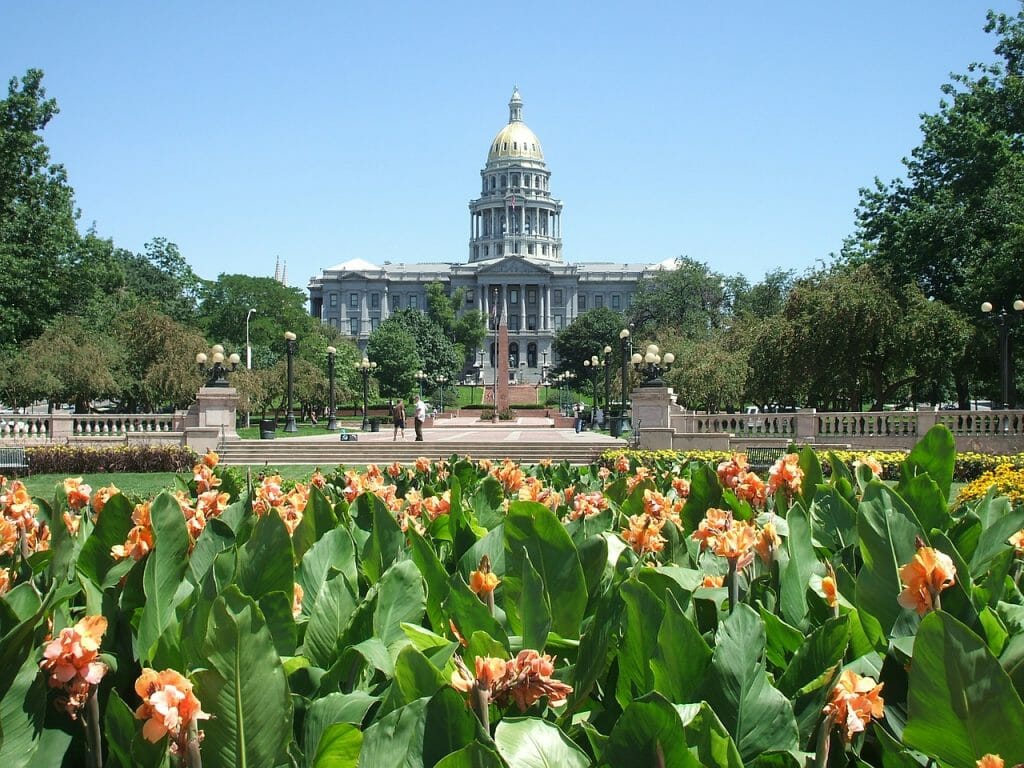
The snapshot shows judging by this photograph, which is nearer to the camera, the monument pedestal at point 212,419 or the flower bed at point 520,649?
the flower bed at point 520,649

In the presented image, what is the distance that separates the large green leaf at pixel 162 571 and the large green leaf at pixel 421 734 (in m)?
0.59

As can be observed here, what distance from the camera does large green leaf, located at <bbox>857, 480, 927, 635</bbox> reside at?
2.08 metres

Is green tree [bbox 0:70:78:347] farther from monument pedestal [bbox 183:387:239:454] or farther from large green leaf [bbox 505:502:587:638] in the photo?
large green leaf [bbox 505:502:587:638]

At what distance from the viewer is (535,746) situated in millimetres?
1487

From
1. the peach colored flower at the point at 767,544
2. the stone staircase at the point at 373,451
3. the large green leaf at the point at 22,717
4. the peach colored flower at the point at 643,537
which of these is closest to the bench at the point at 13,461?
the stone staircase at the point at 373,451

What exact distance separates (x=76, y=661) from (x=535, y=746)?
2.57 ft

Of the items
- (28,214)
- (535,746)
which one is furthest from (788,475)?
(28,214)

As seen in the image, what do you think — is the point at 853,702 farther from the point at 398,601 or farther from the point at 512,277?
the point at 512,277

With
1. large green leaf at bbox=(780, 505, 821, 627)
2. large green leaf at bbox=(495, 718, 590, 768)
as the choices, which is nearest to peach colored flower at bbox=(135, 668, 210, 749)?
large green leaf at bbox=(495, 718, 590, 768)

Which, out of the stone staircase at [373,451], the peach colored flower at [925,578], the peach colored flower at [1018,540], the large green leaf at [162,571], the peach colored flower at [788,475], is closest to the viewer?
the peach colored flower at [925,578]

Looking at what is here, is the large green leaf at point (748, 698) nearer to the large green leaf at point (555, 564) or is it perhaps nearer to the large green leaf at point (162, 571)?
the large green leaf at point (555, 564)

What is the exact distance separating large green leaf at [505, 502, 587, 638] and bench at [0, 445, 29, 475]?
24589mm

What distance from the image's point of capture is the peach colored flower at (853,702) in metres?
1.61

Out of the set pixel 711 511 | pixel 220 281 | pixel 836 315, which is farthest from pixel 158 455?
pixel 220 281
